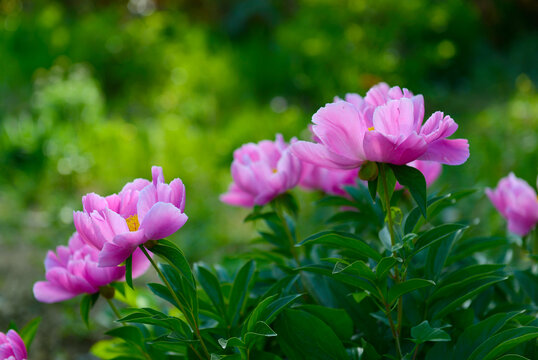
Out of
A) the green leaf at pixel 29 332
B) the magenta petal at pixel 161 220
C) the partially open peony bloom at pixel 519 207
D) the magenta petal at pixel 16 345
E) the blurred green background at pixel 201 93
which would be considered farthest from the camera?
the blurred green background at pixel 201 93

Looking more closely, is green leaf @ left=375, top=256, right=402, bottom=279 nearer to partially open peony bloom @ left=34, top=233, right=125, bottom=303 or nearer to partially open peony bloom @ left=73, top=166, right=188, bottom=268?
partially open peony bloom @ left=73, top=166, right=188, bottom=268

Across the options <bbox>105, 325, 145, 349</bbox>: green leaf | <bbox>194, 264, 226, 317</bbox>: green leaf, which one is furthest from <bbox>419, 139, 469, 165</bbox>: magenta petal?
<bbox>105, 325, 145, 349</bbox>: green leaf

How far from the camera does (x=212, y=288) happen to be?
0.86m

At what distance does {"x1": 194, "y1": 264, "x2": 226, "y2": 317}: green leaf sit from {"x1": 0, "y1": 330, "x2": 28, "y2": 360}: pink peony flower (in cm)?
25

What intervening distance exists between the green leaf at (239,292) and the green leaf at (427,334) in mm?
252

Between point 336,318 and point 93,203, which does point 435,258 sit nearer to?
point 336,318

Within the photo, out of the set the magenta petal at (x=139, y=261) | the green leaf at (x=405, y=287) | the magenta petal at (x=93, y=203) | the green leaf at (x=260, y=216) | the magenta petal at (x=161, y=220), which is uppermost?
the magenta petal at (x=93, y=203)

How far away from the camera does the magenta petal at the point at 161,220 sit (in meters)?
0.65

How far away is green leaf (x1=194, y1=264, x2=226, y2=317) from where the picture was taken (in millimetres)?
846

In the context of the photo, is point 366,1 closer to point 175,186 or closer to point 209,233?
point 209,233

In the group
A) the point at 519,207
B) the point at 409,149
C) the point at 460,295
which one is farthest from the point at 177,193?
the point at 519,207

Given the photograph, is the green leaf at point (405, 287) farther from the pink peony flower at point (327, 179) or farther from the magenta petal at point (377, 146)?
the pink peony flower at point (327, 179)

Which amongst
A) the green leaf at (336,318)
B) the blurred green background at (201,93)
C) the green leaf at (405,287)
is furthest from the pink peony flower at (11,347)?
the blurred green background at (201,93)

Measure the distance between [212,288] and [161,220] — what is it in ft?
0.75
